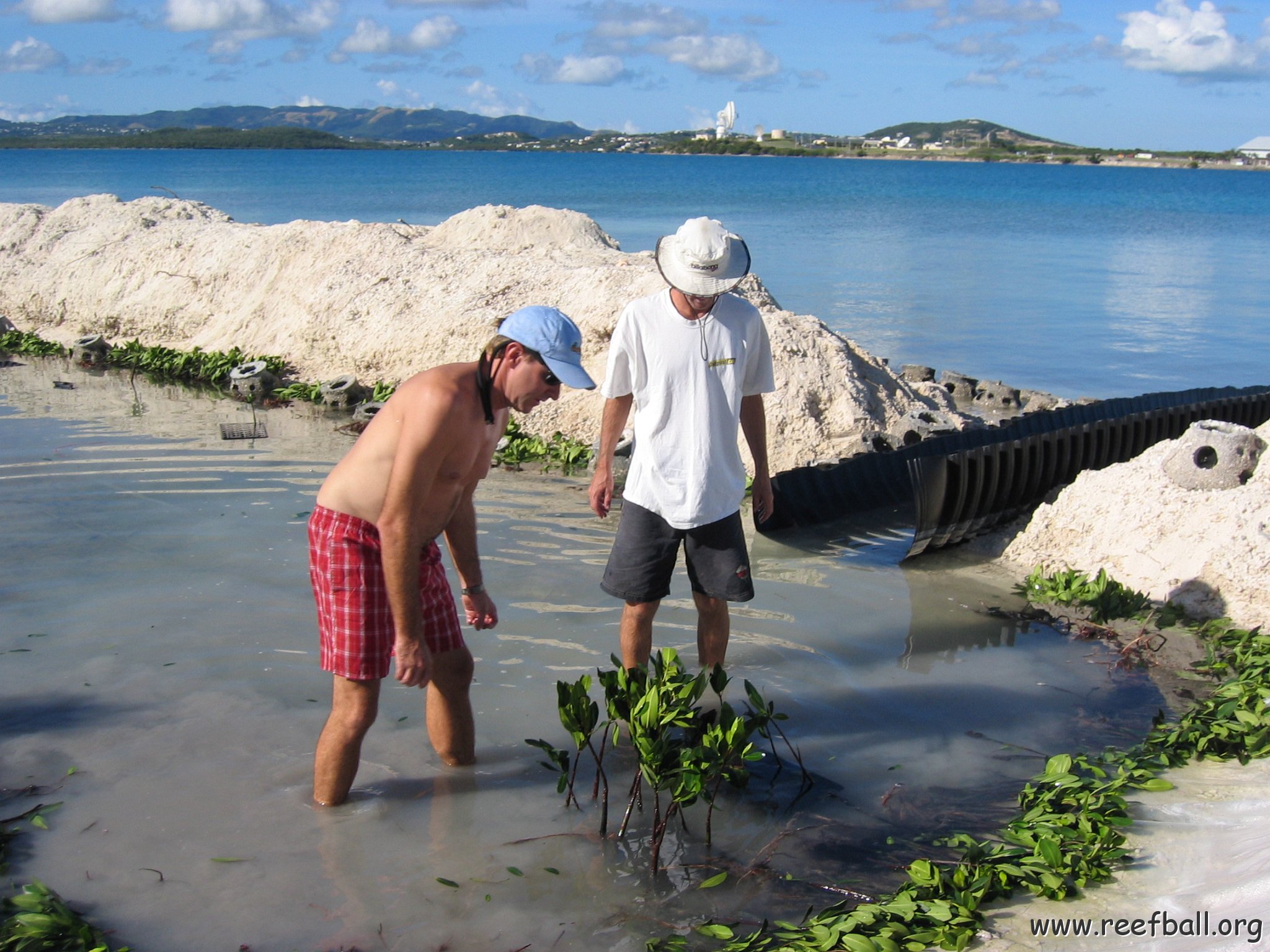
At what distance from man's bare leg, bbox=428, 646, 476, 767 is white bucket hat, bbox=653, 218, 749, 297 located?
64.7 inches

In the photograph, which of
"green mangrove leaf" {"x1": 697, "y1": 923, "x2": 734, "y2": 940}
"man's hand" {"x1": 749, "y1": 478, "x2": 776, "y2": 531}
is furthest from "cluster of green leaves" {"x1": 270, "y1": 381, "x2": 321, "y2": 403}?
"green mangrove leaf" {"x1": 697, "y1": 923, "x2": 734, "y2": 940}

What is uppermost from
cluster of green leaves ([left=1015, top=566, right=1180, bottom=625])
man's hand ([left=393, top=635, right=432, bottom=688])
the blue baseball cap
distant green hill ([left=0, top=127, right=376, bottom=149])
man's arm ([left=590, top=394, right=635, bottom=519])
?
distant green hill ([left=0, top=127, right=376, bottom=149])

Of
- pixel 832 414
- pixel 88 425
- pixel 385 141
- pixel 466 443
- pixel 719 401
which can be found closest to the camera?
pixel 466 443

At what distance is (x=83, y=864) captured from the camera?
372cm

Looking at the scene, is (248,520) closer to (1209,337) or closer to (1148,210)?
(1209,337)

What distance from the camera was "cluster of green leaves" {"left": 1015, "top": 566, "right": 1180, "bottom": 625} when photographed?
19.9ft

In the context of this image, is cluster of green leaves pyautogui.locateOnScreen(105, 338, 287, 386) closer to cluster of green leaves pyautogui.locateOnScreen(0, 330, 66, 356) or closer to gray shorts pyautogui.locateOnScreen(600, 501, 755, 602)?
cluster of green leaves pyautogui.locateOnScreen(0, 330, 66, 356)

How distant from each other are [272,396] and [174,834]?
800cm

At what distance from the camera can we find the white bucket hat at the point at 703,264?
4.08 meters

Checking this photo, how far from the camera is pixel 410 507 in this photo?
3.35 meters

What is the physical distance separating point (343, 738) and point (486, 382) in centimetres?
141

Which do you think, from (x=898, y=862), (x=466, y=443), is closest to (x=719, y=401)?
(x=466, y=443)

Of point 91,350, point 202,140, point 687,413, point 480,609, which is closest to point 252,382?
point 91,350

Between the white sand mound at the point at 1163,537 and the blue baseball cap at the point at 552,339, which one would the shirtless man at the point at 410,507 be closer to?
the blue baseball cap at the point at 552,339
